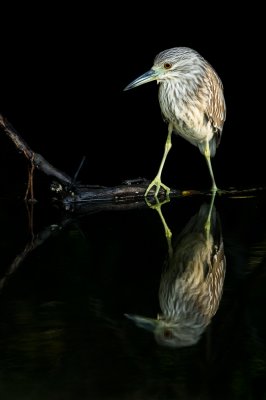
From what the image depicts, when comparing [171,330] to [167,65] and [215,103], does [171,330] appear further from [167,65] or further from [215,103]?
[215,103]

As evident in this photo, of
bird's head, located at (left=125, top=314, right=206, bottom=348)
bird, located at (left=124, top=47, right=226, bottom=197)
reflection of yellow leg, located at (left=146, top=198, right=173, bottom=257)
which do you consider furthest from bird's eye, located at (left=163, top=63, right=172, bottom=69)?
bird's head, located at (left=125, top=314, right=206, bottom=348)

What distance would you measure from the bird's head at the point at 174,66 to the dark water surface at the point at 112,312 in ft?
3.49

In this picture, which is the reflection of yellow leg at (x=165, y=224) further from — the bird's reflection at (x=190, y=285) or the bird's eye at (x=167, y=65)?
the bird's eye at (x=167, y=65)

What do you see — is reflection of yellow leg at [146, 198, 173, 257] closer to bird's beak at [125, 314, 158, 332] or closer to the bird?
the bird

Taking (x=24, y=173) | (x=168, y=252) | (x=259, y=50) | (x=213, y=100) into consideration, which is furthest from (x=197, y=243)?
(x=259, y=50)

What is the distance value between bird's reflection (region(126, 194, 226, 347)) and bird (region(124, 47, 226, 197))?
108cm

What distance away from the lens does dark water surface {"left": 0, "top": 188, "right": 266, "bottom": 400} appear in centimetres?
364

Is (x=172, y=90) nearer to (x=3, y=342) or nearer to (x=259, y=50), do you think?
(x=3, y=342)

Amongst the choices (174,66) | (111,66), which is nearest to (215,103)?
(174,66)

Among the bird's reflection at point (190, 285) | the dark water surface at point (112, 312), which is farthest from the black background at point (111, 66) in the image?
the bird's reflection at point (190, 285)

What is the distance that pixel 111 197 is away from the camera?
7461 millimetres

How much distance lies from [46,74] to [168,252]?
779 centimetres

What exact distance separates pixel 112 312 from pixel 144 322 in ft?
0.71

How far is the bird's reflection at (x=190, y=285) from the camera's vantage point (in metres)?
4.34
